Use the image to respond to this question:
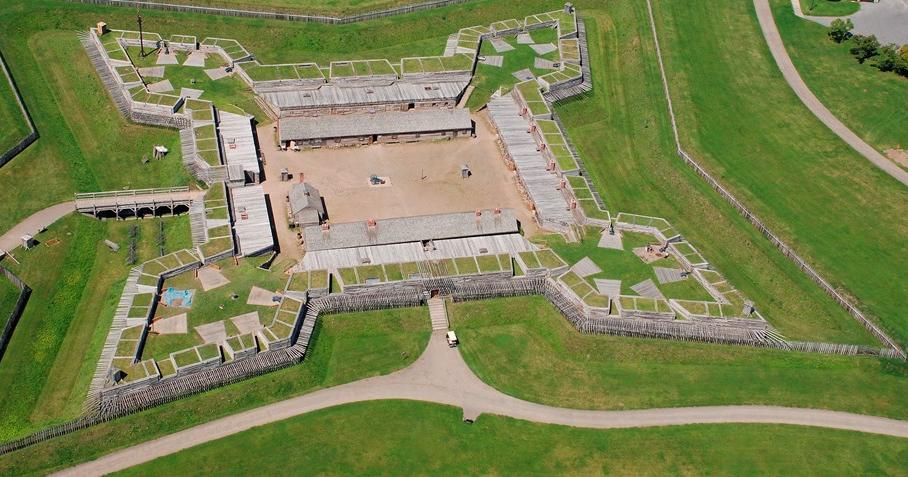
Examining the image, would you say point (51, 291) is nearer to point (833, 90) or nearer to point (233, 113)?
point (233, 113)

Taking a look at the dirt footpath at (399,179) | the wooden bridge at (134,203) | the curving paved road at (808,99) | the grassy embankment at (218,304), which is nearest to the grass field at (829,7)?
the curving paved road at (808,99)

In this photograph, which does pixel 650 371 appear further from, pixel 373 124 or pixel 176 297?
pixel 176 297

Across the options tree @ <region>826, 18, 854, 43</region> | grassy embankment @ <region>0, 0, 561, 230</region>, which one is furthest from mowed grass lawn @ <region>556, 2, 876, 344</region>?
tree @ <region>826, 18, 854, 43</region>

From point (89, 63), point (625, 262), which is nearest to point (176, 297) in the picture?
point (625, 262)

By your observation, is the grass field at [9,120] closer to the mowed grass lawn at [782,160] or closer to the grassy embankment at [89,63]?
the grassy embankment at [89,63]

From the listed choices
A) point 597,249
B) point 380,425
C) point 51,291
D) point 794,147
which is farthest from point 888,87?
point 51,291

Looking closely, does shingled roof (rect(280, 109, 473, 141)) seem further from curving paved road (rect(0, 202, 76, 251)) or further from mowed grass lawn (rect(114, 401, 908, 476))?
mowed grass lawn (rect(114, 401, 908, 476))
